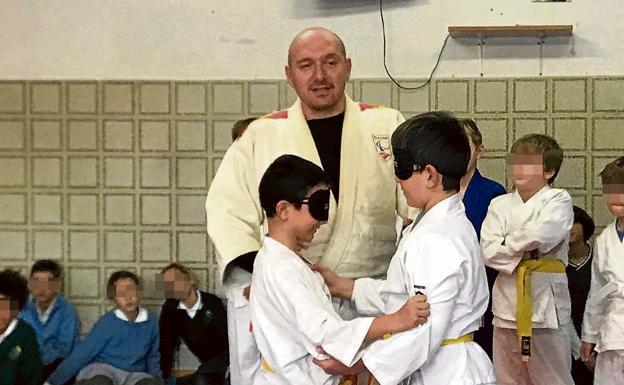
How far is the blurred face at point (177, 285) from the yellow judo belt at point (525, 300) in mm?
1903

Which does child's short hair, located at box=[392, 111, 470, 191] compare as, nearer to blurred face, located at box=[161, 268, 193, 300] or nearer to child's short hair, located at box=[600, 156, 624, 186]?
child's short hair, located at box=[600, 156, 624, 186]

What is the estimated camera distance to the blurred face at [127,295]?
15.6 ft

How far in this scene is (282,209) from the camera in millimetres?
2473

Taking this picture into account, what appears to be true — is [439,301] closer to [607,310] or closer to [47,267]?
[607,310]

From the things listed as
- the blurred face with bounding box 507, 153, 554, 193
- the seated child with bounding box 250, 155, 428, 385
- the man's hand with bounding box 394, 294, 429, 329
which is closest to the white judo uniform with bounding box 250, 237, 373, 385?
the seated child with bounding box 250, 155, 428, 385

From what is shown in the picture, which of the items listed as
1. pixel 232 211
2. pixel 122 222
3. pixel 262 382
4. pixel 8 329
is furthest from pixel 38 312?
pixel 262 382

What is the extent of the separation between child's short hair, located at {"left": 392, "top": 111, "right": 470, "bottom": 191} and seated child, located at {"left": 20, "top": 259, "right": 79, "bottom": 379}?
302 centimetres

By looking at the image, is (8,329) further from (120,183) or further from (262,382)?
(262,382)

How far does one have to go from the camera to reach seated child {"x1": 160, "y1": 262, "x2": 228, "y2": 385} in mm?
4742

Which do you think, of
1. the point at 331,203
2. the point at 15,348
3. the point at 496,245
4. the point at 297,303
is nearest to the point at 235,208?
the point at 331,203

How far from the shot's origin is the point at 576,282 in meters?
4.41

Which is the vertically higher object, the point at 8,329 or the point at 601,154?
the point at 601,154

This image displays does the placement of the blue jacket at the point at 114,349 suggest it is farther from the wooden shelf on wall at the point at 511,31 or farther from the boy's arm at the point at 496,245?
the wooden shelf on wall at the point at 511,31

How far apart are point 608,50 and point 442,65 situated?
853mm
